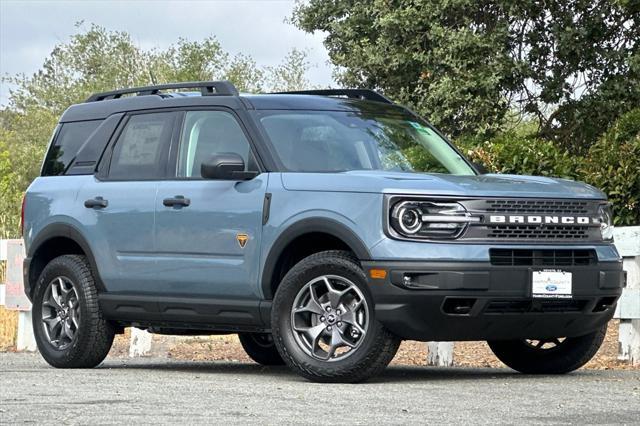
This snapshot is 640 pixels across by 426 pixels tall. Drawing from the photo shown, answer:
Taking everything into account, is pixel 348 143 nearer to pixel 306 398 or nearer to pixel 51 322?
pixel 306 398

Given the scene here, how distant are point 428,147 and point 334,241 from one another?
146 cm

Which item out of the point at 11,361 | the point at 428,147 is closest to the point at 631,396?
the point at 428,147

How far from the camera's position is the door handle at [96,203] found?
35.3ft

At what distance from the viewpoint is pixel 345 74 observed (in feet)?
81.4

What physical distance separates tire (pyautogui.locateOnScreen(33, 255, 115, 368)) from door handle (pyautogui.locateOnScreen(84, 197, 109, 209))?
477 millimetres

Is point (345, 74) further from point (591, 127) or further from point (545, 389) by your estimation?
point (545, 389)

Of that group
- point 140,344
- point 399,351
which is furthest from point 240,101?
point 399,351

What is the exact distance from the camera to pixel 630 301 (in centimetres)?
1127

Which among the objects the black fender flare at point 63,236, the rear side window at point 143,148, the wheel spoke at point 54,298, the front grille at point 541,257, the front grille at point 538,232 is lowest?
the wheel spoke at point 54,298

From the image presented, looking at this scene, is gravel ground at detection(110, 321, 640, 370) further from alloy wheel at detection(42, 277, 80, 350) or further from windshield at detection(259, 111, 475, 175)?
windshield at detection(259, 111, 475, 175)

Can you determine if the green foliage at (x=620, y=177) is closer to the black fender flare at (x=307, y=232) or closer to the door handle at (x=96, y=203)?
the door handle at (x=96, y=203)

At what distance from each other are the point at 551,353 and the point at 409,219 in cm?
210

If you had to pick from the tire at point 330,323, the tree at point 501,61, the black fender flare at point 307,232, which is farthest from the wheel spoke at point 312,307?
the tree at point 501,61

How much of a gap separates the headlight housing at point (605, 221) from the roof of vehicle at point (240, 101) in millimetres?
1780
